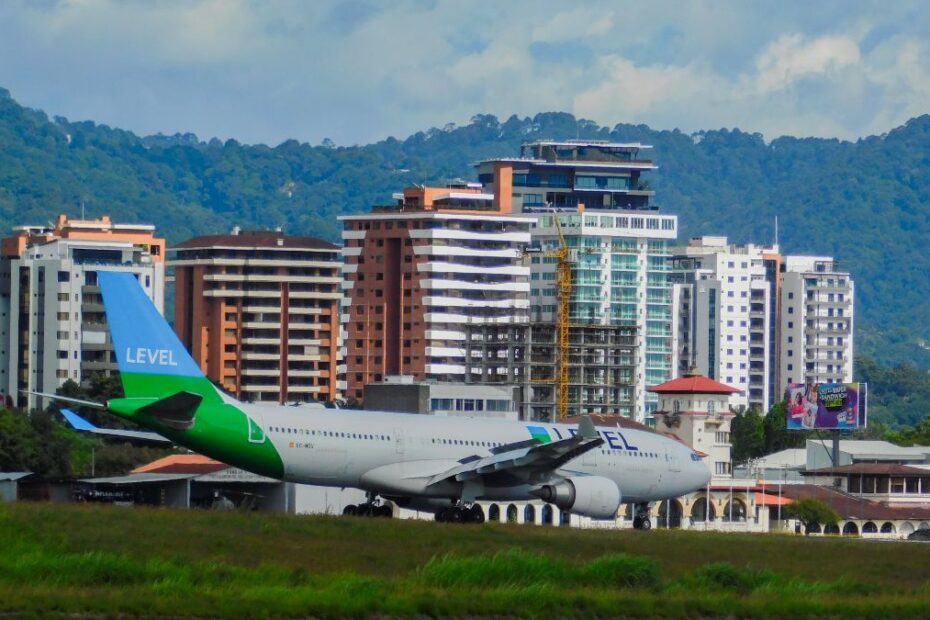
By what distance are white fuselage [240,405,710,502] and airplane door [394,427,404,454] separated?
1.0 inches

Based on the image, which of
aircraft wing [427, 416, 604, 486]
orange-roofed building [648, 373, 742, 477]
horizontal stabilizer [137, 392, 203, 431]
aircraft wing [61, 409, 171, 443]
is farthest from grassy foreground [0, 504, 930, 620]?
orange-roofed building [648, 373, 742, 477]

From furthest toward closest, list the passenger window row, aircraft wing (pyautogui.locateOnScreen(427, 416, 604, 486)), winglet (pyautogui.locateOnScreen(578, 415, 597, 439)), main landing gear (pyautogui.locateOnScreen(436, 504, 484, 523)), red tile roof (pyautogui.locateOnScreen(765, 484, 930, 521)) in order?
red tile roof (pyautogui.locateOnScreen(765, 484, 930, 521)) → main landing gear (pyautogui.locateOnScreen(436, 504, 484, 523)) → aircraft wing (pyautogui.locateOnScreen(427, 416, 604, 486)) → winglet (pyautogui.locateOnScreen(578, 415, 597, 439)) → the passenger window row

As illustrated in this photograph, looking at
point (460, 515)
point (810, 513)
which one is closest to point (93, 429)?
point (460, 515)

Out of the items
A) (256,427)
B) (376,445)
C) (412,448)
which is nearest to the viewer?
(256,427)

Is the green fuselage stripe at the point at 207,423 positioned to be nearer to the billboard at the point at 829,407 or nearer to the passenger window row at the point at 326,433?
the passenger window row at the point at 326,433

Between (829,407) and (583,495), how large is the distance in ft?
276

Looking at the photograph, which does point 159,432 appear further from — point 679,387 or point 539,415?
point 539,415

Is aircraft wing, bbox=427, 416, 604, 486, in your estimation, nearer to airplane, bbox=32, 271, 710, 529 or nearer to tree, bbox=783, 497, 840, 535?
airplane, bbox=32, 271, 710, 529

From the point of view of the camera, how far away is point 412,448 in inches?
2763

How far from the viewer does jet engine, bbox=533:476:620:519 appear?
235 ft

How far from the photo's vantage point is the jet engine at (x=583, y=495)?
7169 centimetres

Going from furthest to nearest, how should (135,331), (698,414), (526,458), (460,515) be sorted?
(698,414) → (460,515) → (526,458) → (135,331)

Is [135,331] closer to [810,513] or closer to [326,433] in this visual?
[326,433]

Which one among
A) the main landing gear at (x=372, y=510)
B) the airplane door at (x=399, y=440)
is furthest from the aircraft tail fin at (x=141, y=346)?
the main landing gear at (x=372, y=510)
